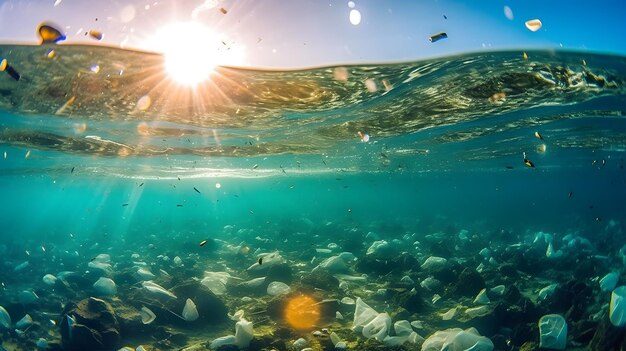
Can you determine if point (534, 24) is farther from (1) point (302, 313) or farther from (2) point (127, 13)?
(1) point (302, 313)

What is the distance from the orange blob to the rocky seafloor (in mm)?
31

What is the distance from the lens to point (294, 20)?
20.4 feet

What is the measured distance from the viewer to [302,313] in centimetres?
966

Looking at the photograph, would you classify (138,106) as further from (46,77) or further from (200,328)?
(200,328)

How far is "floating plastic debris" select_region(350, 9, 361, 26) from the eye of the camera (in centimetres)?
589

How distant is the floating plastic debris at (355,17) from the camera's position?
589cm

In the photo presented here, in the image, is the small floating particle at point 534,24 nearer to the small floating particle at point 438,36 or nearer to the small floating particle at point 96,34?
the small floating particle at point 438,36

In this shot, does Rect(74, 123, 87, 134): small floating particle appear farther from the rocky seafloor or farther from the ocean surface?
the rocky seafloor

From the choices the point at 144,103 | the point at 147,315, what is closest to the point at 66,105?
the point at 144,103

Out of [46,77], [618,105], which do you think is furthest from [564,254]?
[46,77]

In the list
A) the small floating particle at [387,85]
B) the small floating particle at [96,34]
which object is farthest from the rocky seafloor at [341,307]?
the small floating particle at [96,34]

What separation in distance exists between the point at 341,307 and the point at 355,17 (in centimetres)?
816

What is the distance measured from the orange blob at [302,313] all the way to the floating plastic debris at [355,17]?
7.44m

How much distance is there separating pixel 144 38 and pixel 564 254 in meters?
20.1
